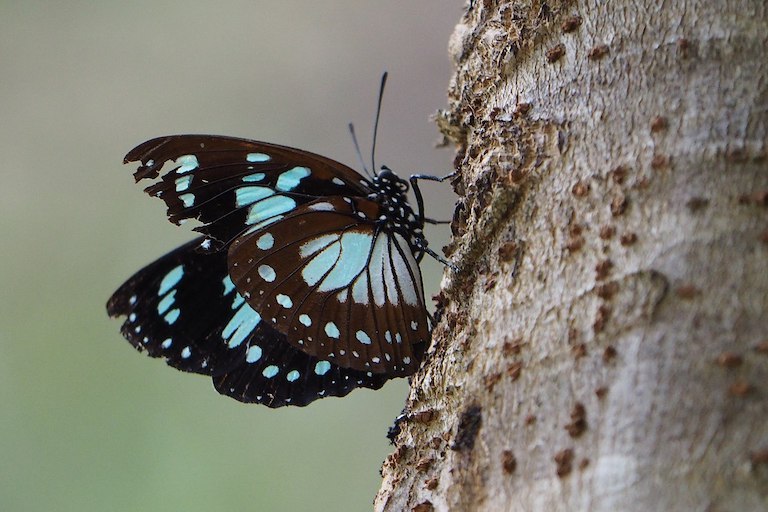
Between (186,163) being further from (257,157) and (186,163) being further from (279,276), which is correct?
(279,276)

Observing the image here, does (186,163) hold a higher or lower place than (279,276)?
higher

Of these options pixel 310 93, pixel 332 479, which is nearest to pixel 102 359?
pixel 332 479

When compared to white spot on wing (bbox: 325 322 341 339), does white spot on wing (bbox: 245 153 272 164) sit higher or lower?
higher

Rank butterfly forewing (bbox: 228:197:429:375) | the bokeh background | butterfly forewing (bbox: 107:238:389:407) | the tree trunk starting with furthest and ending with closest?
the bokeh background < butterfly forewing (bbox: 107:238:389:407) < butterfly forewing (bbox: 228:197:429:375) < the tree trunk

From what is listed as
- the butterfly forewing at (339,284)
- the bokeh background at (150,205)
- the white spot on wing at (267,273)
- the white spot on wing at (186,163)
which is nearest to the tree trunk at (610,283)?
the butterfly forewing at (339,284)

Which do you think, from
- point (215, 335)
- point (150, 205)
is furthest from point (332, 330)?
point (150, 205)

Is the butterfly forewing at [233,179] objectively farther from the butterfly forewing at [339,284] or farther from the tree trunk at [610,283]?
the tree trunk at [610,283]

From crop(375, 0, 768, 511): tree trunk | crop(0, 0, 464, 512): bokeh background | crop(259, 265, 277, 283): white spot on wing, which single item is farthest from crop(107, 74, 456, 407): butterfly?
crop(0, 0, 464, 512): bokeh background

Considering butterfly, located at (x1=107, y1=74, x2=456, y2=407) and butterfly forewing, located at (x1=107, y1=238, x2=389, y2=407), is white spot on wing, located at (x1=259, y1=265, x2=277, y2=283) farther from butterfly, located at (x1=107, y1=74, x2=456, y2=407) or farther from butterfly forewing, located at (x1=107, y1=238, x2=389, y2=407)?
butterfly forewing, located at (x1=107, y1=238, x2=389, y2=407)
